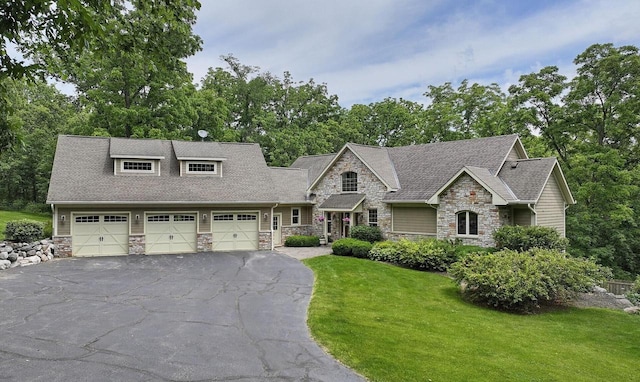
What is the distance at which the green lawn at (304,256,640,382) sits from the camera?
23.5ft

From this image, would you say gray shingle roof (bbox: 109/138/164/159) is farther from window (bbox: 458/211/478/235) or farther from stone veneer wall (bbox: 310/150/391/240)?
window (bbox: 458/211/478/235)

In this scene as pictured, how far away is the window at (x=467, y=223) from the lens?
19031mm

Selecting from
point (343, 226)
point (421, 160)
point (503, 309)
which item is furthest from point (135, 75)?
point (503, 309)

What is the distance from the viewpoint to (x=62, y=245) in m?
18.2

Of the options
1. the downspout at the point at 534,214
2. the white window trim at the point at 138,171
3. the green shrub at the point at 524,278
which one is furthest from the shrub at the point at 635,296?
the white window trim at the point at 138,171

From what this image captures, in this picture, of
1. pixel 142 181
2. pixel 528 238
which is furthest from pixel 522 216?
pixel 142 181

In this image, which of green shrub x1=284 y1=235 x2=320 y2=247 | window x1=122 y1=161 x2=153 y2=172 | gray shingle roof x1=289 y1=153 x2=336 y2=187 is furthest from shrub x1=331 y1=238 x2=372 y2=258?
window x1=122 y1=161 x2=153 y2=172

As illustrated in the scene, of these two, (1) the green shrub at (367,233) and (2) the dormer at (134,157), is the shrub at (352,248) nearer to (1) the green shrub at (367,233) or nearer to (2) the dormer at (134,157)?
(1) the green shrub at (367,233)

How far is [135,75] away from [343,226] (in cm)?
1788

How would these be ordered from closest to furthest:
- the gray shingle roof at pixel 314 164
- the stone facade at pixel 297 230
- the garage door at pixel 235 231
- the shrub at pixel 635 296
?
the shrub at pixel 635 296
the garage door at pixel 235 231
the stone facade at pixel 297 230
the gray shingle roof at pixel 314 164

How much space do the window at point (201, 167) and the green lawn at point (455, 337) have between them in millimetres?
10861

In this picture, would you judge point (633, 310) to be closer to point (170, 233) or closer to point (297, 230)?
point (297, 230)

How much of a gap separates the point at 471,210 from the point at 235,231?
11770 mm

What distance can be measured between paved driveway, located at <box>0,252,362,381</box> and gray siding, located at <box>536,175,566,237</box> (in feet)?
37.8
